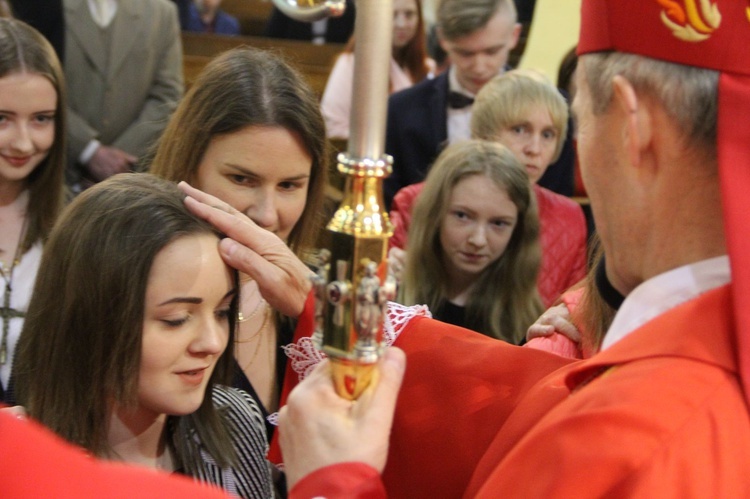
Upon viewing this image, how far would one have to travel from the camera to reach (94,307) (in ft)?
5.99

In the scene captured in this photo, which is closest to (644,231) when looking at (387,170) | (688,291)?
(688,291)

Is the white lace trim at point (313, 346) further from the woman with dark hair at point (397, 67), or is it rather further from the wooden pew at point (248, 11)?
the wooden pew at point (248, 11)

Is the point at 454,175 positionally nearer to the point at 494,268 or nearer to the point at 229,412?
the point at 494,268

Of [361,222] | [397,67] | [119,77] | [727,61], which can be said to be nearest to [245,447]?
[361,222]

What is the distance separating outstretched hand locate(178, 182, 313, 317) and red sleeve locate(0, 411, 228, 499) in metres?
1.02

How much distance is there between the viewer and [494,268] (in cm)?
327

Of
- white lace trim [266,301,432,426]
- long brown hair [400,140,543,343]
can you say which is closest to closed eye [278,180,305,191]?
white lace trim [266,301,432,426]

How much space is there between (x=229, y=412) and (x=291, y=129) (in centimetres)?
72

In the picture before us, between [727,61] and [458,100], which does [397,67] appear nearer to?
[458,100]

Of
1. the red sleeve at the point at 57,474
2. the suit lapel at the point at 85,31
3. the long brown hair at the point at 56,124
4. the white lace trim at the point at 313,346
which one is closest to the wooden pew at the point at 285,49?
the suit lapel at the point at 85,31

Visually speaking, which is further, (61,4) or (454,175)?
(61,4)

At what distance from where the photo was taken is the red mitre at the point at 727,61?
1.21 m

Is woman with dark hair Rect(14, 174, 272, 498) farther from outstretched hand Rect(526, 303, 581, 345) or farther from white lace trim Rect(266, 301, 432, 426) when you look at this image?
outstretched hand Rect(526, 303, 581, 345)

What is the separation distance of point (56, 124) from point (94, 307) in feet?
4.60
